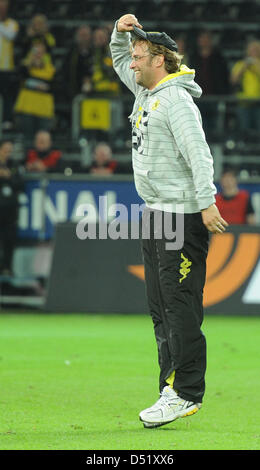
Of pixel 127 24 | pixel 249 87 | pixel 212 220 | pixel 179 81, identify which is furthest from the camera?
pixel 249 87

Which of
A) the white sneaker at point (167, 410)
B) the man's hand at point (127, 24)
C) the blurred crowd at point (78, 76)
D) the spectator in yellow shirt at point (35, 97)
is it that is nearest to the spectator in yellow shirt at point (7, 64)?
the blurred crowd at point (78, 76)

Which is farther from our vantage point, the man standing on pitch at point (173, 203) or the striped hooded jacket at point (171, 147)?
the man standing on pitch at point (173, 203)

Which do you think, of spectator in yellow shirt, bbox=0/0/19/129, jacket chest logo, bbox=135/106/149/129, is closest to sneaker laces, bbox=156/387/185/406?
jacket chest logo, bbox=135/106/149/129

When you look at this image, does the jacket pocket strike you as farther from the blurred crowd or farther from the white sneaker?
the blurred crowd

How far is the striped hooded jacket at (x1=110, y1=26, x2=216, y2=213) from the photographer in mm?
5797

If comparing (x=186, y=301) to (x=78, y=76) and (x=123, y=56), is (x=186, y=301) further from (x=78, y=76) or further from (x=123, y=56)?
(x=78, y=76)

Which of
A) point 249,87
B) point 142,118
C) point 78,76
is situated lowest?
point 142,118

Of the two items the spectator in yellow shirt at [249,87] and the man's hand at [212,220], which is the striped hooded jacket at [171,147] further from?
the spectator in yellow shirt at [249,87]

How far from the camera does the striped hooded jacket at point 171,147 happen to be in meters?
5.80

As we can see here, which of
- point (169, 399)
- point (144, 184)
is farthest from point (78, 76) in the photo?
point (169, 399)

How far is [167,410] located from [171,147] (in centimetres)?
159

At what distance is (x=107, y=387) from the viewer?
7.58 meters

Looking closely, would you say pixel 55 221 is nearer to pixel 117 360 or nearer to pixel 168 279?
pixel 117 360

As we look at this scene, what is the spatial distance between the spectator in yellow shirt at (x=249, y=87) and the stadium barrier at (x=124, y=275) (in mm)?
3716
